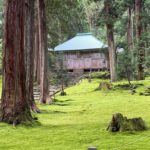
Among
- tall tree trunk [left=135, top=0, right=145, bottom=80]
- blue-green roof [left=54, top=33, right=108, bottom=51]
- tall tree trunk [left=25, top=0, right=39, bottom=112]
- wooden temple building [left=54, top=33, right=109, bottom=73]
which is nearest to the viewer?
tall tree trunk [left=25, top=0, right=39, bottom=112]

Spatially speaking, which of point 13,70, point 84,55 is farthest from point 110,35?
point 13,70

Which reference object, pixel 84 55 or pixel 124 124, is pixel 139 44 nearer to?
pixel 84 55

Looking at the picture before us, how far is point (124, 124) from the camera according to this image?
10062 mm

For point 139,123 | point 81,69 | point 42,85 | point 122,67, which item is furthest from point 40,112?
point 81,69

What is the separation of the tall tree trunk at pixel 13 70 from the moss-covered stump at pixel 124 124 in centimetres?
261

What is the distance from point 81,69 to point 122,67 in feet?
49.2

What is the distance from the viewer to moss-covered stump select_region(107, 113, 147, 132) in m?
9.98

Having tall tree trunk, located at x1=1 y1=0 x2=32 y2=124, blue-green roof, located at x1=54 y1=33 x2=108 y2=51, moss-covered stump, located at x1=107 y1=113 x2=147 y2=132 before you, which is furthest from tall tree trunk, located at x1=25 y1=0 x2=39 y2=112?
blue-green roof, located at x1=54 y1=33 x2=108 y2=51

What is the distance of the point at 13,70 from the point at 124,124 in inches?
133

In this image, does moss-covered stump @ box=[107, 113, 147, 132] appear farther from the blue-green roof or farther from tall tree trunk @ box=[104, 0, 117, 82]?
the blue-green roof

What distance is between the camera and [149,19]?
32781mm

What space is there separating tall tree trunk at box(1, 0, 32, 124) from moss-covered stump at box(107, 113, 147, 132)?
261 centimetres

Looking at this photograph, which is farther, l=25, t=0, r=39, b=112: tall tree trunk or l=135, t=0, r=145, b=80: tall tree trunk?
l=135, t=0, r=145, b=80: tall tree trunk

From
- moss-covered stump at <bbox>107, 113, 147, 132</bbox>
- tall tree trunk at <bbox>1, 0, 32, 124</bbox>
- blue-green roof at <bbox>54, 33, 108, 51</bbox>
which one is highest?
blue-green roof at <bbox>54, 33, 108, 51</bbox>
